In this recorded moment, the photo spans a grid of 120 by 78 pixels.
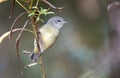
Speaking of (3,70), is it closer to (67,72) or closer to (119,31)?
(67,72)

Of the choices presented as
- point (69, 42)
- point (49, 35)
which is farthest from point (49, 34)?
point (69, 42)

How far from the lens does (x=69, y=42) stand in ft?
18.1

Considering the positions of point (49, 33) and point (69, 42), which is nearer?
point (49, 33)

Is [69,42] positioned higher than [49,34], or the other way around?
[49,34]

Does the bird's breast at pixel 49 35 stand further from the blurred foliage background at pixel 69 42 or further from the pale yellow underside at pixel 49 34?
the blurred foliage background at pixel 69 42

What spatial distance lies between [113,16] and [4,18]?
384 centimetres

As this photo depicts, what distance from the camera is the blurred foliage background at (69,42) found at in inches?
196

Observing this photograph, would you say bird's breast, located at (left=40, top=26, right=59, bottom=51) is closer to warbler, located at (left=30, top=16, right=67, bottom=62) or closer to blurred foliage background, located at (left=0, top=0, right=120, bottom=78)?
warbler, located at (left=30, top=16, right=67, bottom=62)

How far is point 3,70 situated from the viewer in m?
5.38

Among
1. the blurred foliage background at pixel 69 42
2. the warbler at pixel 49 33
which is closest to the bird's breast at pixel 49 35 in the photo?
the warbler at pixel 49 33

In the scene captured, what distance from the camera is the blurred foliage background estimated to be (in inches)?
196

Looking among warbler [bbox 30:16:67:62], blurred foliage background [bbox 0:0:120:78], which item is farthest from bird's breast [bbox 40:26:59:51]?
blurred foliage background [bbox 0:0:120:78]

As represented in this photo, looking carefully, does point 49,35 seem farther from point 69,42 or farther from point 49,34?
point 69,42

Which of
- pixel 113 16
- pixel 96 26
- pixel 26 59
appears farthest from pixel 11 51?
pixel 113 16
